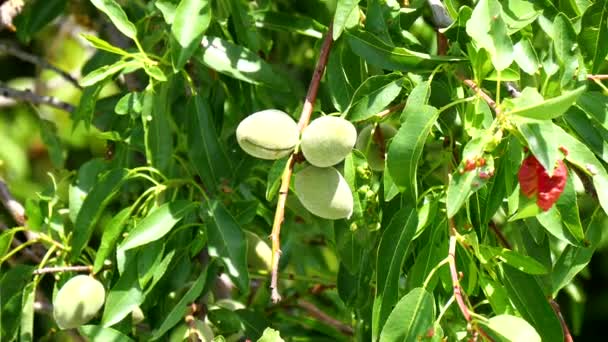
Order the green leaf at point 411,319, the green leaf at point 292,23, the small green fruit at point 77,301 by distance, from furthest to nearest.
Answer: the green leaf at point 292,23
the small green fruit at point 77,301
the green leaf at point 411,319

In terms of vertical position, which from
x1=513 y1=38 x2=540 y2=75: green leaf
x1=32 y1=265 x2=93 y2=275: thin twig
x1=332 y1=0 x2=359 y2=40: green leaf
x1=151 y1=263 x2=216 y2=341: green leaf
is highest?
x1=332 y1=0 x2=359 y2=40: green leaf

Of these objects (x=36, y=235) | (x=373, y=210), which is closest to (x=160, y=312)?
(x=36, y=235)

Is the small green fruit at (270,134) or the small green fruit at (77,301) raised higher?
the small green fruit at (270,134)

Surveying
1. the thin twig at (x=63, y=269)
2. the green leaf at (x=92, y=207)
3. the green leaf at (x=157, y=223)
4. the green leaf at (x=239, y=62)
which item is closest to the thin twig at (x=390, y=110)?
the green leaf at (x=239, y=62)

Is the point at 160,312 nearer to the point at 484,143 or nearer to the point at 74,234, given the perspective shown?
the point at 74,234

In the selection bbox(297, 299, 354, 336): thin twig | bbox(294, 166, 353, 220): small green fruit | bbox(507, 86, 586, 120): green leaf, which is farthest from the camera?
bbox(297, 299, 354, 336): thin twig

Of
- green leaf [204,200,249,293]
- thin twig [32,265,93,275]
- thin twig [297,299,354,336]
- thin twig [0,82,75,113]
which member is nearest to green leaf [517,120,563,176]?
green leaf [204,200,249,293]

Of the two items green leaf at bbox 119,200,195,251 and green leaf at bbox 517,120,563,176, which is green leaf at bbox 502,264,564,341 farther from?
green leaf at bbox 119,200,195,251

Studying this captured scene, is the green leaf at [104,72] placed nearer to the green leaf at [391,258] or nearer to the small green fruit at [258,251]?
the small green fruit at [258,251]
